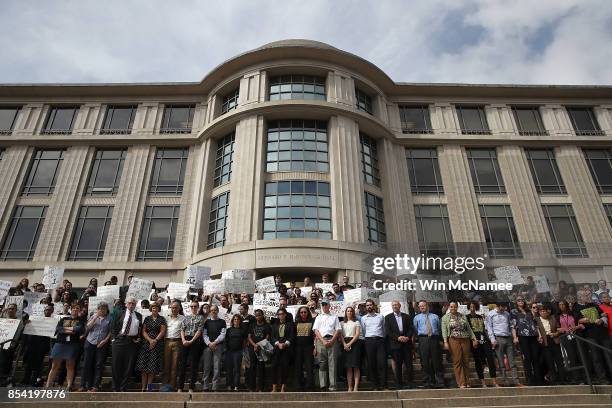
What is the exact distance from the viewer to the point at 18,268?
21719 millimetres

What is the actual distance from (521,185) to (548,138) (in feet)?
14.3

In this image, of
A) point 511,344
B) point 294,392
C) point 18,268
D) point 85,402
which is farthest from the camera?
point 18,268

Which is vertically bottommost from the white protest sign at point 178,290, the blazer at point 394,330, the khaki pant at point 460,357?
the khaki pant at point 460,357

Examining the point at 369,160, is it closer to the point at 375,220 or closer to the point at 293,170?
the point at 375,220

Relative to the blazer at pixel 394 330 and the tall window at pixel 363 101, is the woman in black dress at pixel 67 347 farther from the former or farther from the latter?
the tall window at pixel 363 101

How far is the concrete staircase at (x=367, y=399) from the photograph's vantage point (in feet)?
22.0

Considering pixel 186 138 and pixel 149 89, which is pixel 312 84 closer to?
pixel 186 138

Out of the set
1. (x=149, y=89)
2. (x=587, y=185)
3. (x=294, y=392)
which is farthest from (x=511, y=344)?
(x=149, y=89)

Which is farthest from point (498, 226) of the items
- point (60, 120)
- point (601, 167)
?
point (60, 120)

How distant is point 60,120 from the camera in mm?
27062

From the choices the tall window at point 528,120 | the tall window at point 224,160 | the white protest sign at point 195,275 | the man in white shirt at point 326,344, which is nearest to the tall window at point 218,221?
the tall window at point 224,160

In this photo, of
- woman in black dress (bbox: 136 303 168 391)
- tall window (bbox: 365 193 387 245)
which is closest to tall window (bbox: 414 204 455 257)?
tall window (bbox: 365 193 387 245)

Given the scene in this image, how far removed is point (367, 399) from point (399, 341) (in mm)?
1473

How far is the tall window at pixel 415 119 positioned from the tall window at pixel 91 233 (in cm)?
2012
